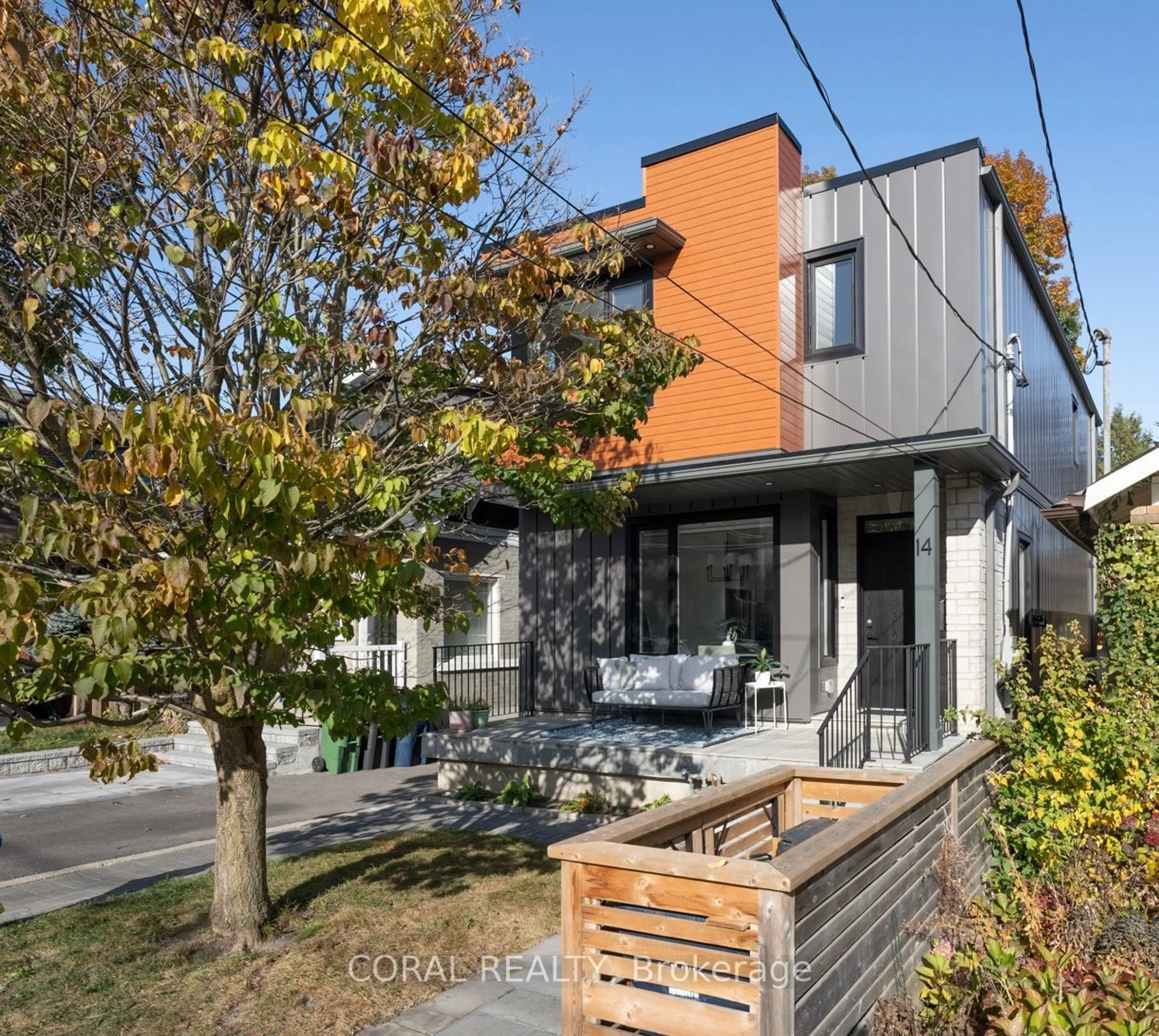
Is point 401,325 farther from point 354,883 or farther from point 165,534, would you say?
point 354,883

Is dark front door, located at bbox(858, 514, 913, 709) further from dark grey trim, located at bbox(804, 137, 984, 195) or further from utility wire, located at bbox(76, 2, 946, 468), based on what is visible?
utility wire, located at bbox(76, 2, 946, 468)

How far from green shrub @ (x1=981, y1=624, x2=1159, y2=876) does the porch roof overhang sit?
2688 millimetres

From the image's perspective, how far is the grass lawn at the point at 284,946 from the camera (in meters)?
4.45

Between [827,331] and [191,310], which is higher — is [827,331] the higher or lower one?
the higher one

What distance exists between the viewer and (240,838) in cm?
545

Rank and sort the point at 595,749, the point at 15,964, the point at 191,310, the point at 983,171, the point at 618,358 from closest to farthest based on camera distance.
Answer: the point at 15,964, the point at 191,310, the point at 618,358, the point at 595,749, the point at 983,171

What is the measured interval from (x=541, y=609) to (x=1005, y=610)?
228 inches

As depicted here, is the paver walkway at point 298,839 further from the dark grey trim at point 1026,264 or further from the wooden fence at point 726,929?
the dark grey trim at point 1026,264

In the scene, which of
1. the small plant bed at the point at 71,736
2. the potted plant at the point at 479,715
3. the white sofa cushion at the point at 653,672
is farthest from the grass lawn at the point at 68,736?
the white sofa cushion at the point at 653,672

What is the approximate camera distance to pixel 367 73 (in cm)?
518

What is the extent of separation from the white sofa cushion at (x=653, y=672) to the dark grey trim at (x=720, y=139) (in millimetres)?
6075

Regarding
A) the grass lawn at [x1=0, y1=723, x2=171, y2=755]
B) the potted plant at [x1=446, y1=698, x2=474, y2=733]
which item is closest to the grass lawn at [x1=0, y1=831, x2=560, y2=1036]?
the potted plant at [x1=446, y1=698, x2=474, y2=733]

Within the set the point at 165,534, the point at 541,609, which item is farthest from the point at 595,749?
the point at 165,534

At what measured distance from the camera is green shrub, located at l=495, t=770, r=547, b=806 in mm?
9461
